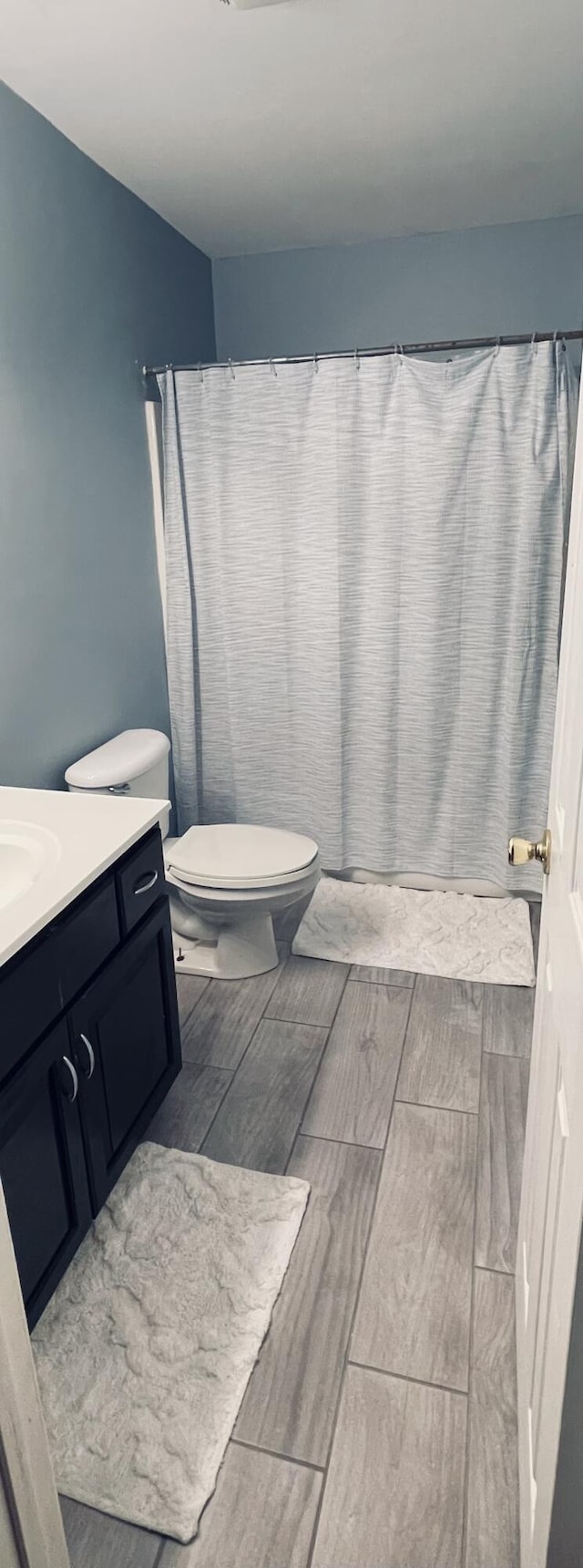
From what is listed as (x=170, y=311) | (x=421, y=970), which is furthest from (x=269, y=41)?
(x=421, y=970)

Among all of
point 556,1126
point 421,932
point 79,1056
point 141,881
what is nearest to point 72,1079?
point 79,1056

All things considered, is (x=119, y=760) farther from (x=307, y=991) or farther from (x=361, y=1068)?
(x=361, y=1068)

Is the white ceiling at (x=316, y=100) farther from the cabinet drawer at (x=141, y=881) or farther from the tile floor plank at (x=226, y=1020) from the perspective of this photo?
the tile floor plank at (x=226, y=1020)

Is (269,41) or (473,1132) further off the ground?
(269,41)

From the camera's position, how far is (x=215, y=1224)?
5.57 feet

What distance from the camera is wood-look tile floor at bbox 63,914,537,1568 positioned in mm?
1204

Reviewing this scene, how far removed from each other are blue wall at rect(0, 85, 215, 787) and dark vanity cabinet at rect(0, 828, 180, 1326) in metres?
0.63

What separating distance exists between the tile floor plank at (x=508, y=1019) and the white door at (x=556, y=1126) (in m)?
0.86

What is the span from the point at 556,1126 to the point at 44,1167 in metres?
0.85

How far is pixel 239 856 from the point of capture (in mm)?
2418

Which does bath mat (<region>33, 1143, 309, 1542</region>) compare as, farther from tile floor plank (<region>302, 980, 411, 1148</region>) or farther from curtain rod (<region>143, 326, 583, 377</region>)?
curtain rod (<region>143, 326, 583, 377</region>)

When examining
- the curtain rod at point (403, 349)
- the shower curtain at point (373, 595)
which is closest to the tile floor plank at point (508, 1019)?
the shower curtain at point (373, 595)

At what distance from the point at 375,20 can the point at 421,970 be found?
2.28 meters

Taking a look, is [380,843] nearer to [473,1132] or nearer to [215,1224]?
[473,1132]
